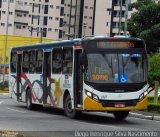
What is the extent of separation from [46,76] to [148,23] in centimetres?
1330

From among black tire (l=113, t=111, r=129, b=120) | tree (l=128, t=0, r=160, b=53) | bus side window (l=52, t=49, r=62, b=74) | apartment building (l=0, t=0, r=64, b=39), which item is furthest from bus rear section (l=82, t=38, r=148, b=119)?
apartment building (l=0, t=0, r=64, b=39)

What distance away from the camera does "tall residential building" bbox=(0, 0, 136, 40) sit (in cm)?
11056

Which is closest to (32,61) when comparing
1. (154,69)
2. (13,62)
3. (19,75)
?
(19,75)

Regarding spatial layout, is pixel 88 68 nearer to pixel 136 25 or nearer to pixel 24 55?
pixel 24 55

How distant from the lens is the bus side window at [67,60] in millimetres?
22297

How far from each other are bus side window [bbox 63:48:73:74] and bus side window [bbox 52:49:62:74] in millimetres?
520

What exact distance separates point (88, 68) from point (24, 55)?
8120mm

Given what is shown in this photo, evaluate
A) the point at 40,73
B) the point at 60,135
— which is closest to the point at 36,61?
the point at 40,73

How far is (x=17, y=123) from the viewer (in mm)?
19266

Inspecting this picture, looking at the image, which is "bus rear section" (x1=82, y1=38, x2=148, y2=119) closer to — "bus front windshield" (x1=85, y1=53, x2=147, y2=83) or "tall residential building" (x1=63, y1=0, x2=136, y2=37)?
"bus front windshield" (x1=85, y1=53, x2=147, y2=83)

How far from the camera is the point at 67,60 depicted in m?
22.6

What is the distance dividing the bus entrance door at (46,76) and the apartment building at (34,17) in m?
83.8

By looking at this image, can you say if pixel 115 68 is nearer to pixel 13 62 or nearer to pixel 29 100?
pixel 29 100

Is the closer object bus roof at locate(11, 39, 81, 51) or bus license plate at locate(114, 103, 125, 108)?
bus license plate at locate(114, 103, 125, 108)
